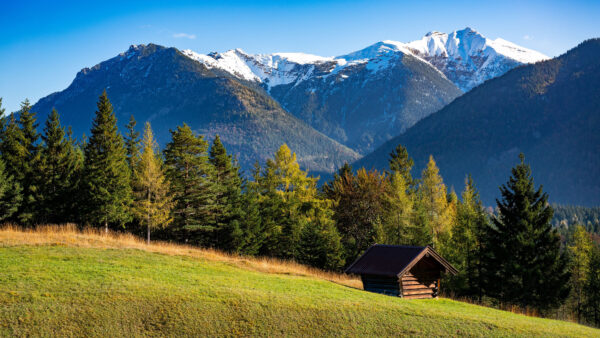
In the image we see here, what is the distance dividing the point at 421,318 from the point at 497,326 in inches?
138

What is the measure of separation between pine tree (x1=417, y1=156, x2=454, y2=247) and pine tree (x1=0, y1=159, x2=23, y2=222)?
39.2 metres

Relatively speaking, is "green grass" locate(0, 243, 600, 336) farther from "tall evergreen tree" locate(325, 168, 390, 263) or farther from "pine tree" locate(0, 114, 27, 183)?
"tall evergreen tree" locate(325, 168, 390, 263)

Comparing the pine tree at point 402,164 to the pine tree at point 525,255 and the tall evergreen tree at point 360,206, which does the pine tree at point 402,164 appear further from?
the pine tree at point 525,255

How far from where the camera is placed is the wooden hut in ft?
99.9

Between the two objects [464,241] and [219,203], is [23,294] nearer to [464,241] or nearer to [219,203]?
[219,203]

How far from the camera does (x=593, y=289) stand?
4888 centimetres

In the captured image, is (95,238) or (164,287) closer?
(164,287)

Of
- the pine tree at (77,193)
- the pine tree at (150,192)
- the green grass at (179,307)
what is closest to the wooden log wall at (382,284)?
the green grass at (179,307)

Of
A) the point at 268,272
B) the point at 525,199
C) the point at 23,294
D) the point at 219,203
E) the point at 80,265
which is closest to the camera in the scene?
the point at 23,294

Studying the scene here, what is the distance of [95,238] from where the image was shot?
106 feet

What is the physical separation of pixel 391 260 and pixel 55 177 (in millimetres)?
33267

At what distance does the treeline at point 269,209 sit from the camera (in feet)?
131

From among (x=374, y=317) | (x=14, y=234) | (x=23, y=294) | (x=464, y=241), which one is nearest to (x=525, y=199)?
(x=464, y=241)

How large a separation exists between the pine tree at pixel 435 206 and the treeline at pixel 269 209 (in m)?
0.13
